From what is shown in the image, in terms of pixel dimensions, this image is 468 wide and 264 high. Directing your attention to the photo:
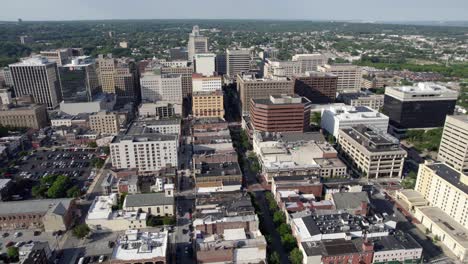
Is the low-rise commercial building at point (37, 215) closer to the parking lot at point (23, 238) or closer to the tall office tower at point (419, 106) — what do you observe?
the parking lot at point (23, 238)

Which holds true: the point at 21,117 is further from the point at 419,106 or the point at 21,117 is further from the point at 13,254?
the point at 419,106

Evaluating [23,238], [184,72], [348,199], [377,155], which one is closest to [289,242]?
[348,199]

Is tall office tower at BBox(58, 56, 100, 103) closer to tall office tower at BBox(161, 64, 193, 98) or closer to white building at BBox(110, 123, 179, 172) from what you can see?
tall office tower at BBox(161, 64, 193, 98)

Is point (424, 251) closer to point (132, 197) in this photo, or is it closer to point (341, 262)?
point (341, 262)

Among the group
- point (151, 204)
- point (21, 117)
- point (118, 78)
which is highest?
point (118, 78)

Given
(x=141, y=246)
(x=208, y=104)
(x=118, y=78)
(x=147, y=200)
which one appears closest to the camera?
(x=141, y=246)

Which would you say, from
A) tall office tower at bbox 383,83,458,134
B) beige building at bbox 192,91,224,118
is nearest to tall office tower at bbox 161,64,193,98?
beige building at bbox 192,91,224,118
